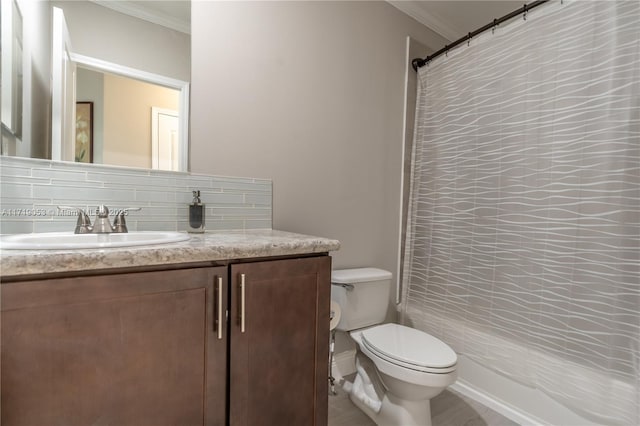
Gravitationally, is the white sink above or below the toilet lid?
above

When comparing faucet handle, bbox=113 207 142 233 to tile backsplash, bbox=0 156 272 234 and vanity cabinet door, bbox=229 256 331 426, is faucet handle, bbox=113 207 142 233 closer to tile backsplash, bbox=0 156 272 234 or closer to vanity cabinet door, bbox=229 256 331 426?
tile backsplash, bbox=0 156 272 234

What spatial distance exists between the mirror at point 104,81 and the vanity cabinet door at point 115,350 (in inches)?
25.8

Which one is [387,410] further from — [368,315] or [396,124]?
[396,124]

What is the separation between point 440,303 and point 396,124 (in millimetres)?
1159

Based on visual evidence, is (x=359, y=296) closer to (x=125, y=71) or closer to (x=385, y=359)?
(x=385, y=359)

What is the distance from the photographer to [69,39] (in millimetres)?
1080

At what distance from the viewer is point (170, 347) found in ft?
2.47

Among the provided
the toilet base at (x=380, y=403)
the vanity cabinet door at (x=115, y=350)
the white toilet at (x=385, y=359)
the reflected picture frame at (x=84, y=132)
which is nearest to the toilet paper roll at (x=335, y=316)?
the white toilet at (x=385, y=359)

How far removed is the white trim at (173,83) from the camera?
1129 millimetres

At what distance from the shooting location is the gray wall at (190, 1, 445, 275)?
136cm

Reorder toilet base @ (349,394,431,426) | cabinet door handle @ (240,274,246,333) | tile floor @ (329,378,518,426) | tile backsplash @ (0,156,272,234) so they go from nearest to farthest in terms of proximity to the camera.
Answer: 1. cabinet door handle @ (240,274,246,333)
2. tile backsplash @ (0,156,272,234)
3. toilet base @ (349,394,431,426)
4. tile floor @ (329,378,518,426)

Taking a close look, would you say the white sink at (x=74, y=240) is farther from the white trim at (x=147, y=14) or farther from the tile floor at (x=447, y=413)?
the tile floor at (x=447, y=413)

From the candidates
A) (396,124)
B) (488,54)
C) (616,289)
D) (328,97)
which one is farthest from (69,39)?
(616,289)

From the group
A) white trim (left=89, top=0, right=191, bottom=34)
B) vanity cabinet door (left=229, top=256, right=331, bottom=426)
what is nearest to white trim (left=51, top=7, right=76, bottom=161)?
white trim (left=89, top=0, right=191, bottom=34)
